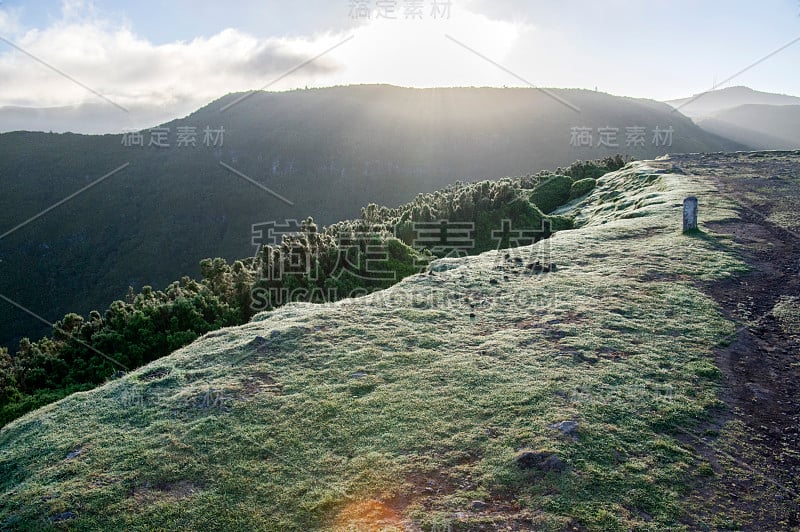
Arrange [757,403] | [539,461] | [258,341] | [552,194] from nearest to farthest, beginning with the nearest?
[539,461] < [757,403] < [258,341] < [552,194]

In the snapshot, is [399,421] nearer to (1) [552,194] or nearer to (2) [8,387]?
(2) [8,387]

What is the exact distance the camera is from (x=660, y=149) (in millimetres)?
121125

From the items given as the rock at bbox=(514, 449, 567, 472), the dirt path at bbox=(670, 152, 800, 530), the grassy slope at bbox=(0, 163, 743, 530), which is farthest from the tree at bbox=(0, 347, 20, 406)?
the dirt path at bbox=(670, 152, 800, 530)

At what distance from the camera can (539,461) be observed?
5434mm

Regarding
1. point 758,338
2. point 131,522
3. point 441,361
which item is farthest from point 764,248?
point 131,522

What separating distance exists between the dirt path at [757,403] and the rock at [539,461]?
53.2 inches

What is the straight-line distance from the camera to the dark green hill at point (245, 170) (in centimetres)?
9994

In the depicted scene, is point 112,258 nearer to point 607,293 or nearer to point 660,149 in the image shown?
point 607,293

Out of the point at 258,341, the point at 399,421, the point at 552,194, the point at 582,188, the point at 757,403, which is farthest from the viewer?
the point at 552,194

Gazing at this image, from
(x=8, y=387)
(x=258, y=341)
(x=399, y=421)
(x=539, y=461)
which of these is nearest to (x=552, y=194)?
(x=258, y=341)

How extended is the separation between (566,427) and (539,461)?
0.76m

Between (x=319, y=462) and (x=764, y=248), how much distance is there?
559 inches

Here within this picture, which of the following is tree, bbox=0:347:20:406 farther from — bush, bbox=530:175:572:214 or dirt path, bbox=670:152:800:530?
bush, bbox=530:175:572:214

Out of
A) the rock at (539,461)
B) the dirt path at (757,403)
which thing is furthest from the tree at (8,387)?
the dirt path at (757,403)
